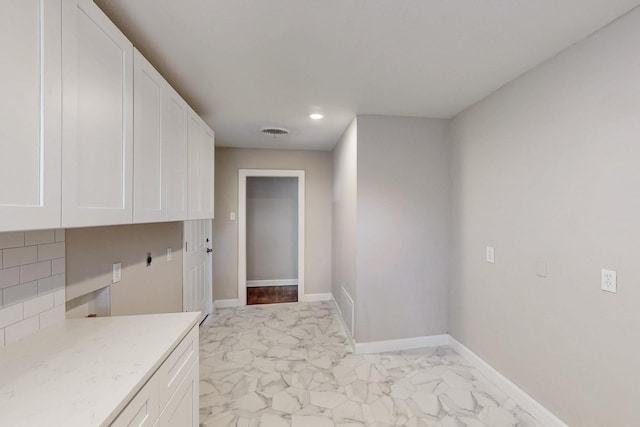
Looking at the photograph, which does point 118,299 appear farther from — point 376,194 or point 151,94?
point 376,194

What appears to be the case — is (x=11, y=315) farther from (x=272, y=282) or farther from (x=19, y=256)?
(x=272, y=282)

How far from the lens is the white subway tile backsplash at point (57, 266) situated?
1316 millimetres

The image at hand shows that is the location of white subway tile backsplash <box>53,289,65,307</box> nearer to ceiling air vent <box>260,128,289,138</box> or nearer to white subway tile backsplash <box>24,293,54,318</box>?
white subway tile backsplash <box>24,293,54,318</box>

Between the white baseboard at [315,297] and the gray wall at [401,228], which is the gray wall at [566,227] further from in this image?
the white baseboard at [315,297]

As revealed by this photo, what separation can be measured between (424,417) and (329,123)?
9.04 ft

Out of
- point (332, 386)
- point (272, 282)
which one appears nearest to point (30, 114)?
point (332, 386)

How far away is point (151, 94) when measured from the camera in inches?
61.2

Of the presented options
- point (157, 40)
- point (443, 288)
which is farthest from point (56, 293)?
point (443, 288)

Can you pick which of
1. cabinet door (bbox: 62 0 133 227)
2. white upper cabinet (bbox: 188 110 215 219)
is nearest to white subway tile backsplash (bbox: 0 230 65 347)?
cabinet door (bbox: 62 0 133 227)

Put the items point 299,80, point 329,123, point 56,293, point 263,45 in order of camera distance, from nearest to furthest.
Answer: point 56,293, point 263,45, point 299,80, point 329,123

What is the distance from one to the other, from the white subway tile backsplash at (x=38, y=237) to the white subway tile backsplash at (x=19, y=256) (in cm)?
3

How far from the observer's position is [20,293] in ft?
3.84

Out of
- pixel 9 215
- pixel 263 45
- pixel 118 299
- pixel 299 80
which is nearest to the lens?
pixel 9 215

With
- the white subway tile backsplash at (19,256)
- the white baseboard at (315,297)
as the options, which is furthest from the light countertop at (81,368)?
the white baseboard at (315,297)
